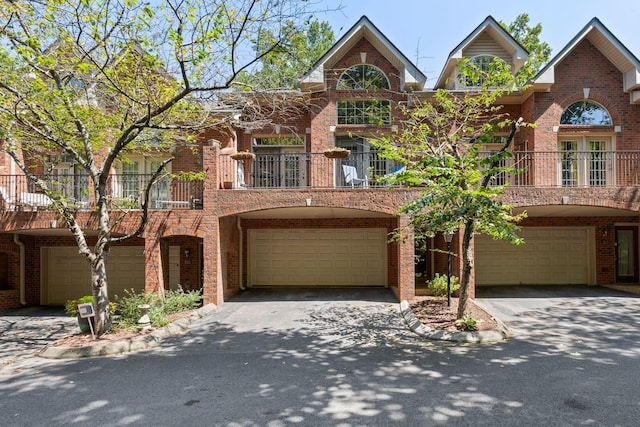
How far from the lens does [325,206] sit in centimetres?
1048

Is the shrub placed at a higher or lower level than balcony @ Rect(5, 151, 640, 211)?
lower

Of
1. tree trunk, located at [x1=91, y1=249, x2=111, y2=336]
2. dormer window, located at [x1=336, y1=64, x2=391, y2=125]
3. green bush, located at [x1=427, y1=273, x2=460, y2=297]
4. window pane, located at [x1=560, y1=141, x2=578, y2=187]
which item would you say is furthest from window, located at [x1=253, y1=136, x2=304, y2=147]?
window pane, located at [x1=560, y1=141, x2=578, y2=187]

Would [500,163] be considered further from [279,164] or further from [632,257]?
[279,164]

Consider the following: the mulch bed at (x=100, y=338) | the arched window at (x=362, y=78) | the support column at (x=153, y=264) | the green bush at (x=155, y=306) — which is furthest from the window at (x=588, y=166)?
the mulch bed at (x=100, y=338)

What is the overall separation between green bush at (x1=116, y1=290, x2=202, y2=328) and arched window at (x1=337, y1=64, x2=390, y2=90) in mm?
9300

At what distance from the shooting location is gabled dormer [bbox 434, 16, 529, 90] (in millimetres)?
12969

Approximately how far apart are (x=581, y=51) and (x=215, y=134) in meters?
13.6

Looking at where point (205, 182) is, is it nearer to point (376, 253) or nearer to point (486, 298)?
point (376, 253)

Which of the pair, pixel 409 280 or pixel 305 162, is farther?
pixel 305 162

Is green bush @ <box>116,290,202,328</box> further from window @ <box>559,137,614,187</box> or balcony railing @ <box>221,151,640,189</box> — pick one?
window @ <box>559,137,614,187</box>

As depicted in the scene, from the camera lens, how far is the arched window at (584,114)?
41.6ft

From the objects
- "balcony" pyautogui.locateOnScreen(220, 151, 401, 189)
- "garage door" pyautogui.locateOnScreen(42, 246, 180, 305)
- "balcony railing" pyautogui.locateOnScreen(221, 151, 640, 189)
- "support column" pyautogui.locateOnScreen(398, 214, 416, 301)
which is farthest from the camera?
"garage door" pyautogui.locateOnScreen(42, 246, 180, 305)

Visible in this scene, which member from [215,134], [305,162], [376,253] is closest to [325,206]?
[305,162]

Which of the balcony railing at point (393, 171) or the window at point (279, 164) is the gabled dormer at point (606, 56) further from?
the window at point (279, 164)
